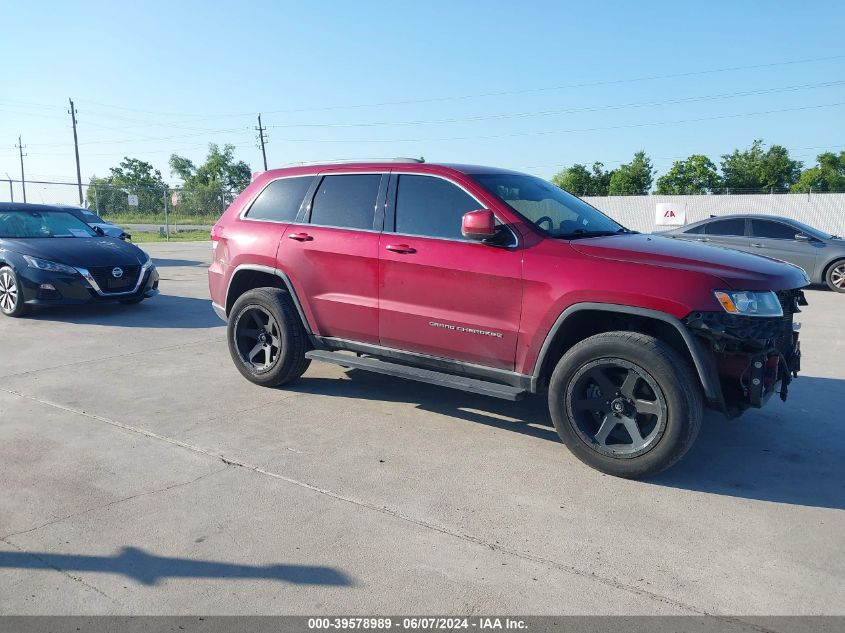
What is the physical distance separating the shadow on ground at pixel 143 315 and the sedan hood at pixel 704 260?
6.10 m

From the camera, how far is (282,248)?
573 cm

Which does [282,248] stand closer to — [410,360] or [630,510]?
[410,360]

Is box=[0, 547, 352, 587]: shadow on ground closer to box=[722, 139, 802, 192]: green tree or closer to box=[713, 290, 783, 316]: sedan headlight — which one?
box=[713, 290, 783, 316]: sedan headlight

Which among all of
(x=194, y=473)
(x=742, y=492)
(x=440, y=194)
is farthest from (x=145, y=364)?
(x=742, y=492)

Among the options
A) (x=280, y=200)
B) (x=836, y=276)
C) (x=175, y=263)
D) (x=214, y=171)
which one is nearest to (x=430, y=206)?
(x=280, y=200)

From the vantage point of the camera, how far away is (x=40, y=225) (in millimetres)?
10117

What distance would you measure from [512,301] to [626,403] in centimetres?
96

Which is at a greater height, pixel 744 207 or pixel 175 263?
pixel 744 207

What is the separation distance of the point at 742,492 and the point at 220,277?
457 centimetres

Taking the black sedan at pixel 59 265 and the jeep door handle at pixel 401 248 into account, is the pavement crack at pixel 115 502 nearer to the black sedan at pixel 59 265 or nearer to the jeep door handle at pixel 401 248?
the jeep door handle at pixel 401 248

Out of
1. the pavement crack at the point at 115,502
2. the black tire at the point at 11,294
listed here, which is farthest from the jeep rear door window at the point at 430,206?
the black tire at the point at 11,294

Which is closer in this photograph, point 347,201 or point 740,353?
point 740,353

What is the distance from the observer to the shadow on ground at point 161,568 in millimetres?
3012

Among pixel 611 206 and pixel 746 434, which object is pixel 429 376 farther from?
pixel 611 206
